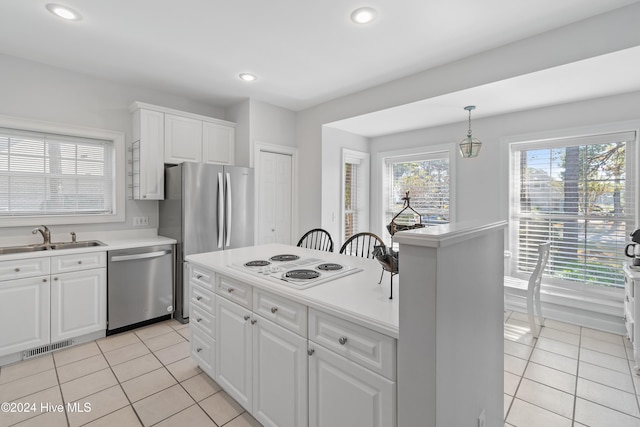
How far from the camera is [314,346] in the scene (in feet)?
4.42

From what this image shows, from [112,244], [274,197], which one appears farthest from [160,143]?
[274,197]

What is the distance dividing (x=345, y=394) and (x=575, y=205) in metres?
3.66

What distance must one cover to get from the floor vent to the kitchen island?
1.60 m

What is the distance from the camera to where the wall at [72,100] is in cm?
288

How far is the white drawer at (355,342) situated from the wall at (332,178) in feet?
9.69

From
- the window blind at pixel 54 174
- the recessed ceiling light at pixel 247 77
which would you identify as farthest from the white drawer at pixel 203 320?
the recessed ceiling light at pixel 247 77

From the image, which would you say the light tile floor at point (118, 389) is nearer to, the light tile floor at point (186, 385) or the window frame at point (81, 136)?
the light tile floor at point (186, 385)

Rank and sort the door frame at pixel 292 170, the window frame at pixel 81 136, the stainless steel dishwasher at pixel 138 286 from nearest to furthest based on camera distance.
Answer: the window frame at pixel 81 136, the stainless steel dishwasher at pixel 138 286, the door frame at pixel 292 170

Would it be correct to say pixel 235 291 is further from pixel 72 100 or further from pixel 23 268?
pixel 72 100

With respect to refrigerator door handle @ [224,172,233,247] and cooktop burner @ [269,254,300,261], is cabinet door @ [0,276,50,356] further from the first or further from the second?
cooktop burner @ [269,254,300,261]

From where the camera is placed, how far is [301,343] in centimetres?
141

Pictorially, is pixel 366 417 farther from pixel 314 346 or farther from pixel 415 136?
pixel 415 136

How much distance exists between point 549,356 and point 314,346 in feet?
8.15

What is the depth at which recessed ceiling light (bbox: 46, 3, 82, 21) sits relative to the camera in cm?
212
